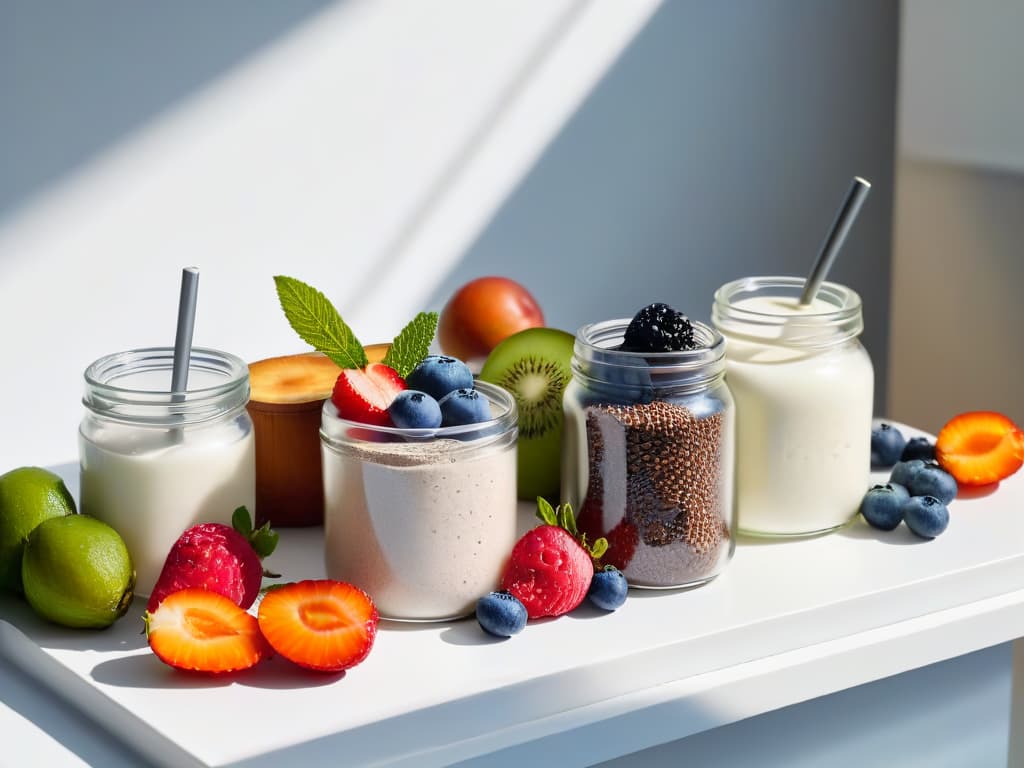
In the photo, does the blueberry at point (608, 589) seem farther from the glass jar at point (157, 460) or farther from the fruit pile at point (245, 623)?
the glass jar at point (157, 460)

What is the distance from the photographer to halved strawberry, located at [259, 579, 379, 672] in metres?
Answer: 0.92

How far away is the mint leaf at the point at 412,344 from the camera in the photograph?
108cm

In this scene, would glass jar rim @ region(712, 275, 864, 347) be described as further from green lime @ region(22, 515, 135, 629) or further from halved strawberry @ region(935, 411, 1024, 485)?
green lime @ region(22, 515, 135, 629)

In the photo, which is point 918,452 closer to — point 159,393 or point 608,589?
point 608,589

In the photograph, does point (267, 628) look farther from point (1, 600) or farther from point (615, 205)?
point (615, 205)

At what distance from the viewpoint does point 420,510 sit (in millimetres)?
973

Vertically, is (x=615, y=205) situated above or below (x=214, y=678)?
above

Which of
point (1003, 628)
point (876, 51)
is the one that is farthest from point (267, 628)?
point (876, 51)

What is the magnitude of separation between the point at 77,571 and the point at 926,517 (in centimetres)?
69

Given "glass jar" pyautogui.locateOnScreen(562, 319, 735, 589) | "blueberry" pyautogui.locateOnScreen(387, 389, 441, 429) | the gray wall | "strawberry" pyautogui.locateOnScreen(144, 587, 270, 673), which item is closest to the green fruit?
"glass jar" pyautogui.locateOnScreen(562, 319, 735, 589)

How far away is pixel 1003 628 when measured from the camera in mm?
1113

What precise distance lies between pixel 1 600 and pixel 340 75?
0.98 m

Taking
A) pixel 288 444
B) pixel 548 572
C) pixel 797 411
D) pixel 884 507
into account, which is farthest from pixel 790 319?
pixel 288 444

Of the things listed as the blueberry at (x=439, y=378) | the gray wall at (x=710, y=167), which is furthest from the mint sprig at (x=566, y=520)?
the gray wall at (x=710, y=167)
